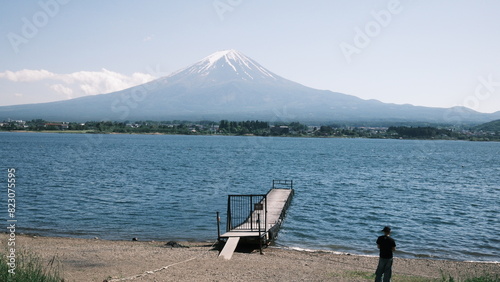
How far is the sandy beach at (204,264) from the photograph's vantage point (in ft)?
41.8

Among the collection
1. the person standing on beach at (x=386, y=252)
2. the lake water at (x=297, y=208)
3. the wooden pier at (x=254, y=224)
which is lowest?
the lake water at (x=297, y=208)

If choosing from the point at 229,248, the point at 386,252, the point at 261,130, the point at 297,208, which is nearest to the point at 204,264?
the point at 229,248

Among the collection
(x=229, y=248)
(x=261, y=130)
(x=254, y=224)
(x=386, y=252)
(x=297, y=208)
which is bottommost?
(x=297, y=208)

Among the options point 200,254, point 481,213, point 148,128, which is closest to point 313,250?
point 200,254

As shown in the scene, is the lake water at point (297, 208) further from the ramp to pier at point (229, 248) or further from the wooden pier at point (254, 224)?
the ramp to pier at point (229, 248)

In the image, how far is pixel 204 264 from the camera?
14.0 m

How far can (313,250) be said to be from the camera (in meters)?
18.6

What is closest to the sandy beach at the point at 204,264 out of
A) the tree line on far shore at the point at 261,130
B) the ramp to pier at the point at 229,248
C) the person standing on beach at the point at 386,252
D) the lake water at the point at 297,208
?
the ramp to pier at the point at 229,248

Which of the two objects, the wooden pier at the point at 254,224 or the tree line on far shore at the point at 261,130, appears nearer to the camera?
the wooden pier at the point at 254,224

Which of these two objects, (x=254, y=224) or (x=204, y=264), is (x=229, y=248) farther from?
(x=254, y=224)

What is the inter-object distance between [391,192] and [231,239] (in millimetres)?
23475

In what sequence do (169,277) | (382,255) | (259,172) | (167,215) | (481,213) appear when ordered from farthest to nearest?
(259,172) → (481,213) → (167,215) → (169,277) → (382,255)

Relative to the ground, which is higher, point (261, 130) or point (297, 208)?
point (261, 130)

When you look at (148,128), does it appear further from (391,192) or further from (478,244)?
(478,244)
